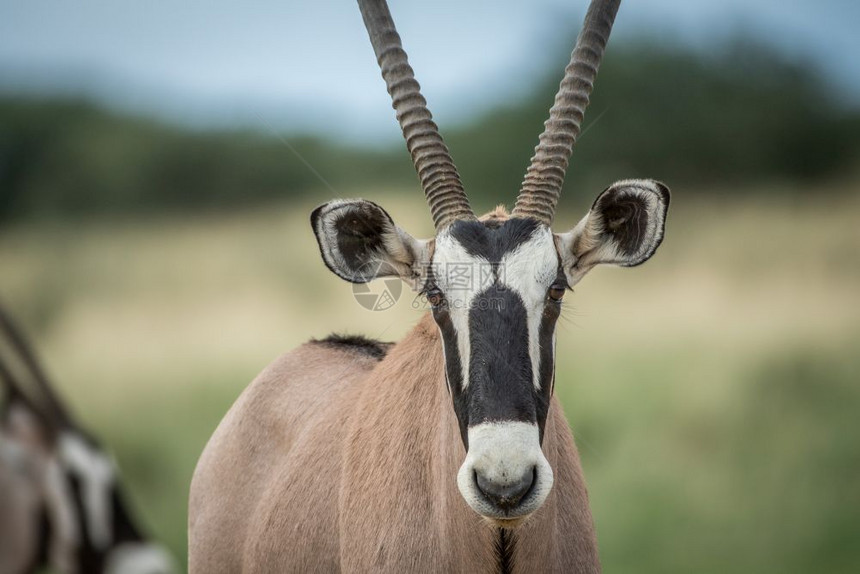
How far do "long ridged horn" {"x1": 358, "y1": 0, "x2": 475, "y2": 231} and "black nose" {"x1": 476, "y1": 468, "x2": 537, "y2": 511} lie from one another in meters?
1.33

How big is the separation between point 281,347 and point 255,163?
64.8ft

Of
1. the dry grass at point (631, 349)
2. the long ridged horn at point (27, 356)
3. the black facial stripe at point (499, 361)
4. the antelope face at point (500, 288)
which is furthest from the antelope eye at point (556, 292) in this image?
the dry grass at point (631, 349)

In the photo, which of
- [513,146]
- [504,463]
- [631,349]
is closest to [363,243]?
[504,463]

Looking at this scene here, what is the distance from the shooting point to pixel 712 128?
3384 centimetres

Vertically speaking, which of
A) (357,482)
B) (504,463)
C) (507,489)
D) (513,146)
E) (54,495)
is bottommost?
(357,482)

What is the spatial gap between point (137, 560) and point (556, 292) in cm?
299

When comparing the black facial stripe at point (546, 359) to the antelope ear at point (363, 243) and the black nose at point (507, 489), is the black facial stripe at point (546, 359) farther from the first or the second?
the antelope ear at point (363, 243)

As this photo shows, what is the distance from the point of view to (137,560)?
5.32ft

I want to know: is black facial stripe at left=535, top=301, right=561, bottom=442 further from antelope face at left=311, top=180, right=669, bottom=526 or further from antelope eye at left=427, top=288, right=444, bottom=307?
antelope eye at left=427, top=288, right=444, bottom=307

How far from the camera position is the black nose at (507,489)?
3873 mm

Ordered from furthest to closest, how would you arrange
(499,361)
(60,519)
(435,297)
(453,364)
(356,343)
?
(356,343), (435,297), (453,364), (499,361), (60,519)

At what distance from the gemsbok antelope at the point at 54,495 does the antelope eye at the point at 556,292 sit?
289 cm

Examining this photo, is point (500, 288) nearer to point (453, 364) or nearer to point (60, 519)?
point (453, 364)

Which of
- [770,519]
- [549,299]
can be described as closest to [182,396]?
[770,519]
